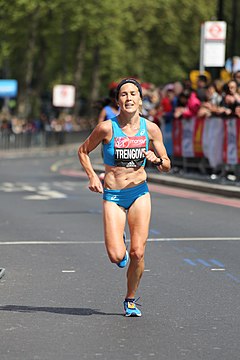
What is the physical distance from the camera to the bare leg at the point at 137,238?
9555mm

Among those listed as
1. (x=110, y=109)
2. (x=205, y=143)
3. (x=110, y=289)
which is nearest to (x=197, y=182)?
(x=205, y=143)

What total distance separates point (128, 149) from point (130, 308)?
1118mm

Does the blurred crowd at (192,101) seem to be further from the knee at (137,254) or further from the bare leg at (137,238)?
the knee at (137,254)

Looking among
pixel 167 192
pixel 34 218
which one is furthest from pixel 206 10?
pixel 34 218

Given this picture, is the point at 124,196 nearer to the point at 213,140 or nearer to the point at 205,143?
the point at 213,140

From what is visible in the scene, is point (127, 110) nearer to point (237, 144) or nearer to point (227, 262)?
point (227, 262)

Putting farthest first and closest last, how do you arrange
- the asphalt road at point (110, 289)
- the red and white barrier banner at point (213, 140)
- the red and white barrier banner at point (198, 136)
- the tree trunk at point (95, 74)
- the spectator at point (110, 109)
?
1. the tree trunk at point (95, 74)
2. the red and white barrier banner at point (198, 136)
3. the red and white barrier banner at point (213, 140)
4. the spectator at point (110, 109)
5. the asphalt road at point (110, 289)

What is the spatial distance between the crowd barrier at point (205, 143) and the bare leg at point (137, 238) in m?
14.8

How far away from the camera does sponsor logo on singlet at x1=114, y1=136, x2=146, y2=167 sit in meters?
9.64

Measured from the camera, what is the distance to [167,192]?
2567 cm

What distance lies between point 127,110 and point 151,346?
197 cm

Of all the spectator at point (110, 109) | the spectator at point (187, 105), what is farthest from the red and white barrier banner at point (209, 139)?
the spectator at point (110, 109)

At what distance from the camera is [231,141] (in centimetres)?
2488

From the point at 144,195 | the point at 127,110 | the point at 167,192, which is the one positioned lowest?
the point at 167,192
